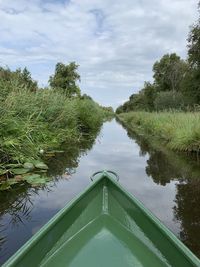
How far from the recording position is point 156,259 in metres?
2.81

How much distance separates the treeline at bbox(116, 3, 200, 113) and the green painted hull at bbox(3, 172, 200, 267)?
11.8 metres

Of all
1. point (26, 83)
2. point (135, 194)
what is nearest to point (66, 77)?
point (26, 83)

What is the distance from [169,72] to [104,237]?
38.8 meters

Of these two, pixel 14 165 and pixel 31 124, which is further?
pixel 31 124

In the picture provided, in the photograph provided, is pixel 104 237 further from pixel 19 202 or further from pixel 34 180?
pixel 34 180

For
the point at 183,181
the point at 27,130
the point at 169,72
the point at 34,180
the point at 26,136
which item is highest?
the point at 169,72

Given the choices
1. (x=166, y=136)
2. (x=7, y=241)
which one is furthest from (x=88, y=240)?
(x=166, y=136)

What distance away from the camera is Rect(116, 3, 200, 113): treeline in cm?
2412

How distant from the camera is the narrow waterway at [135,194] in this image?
4383mm

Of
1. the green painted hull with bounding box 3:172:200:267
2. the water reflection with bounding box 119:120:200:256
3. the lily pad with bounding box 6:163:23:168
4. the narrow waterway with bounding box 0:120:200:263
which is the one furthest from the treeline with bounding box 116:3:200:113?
the green painted hull with bounding box 3:172:200:267

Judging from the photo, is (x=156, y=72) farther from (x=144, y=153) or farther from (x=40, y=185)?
(x=40, y=185)

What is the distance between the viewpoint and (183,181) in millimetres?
7277

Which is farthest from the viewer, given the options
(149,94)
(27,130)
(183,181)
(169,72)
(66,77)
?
(149,94)

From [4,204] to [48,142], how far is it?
16.1 feet
